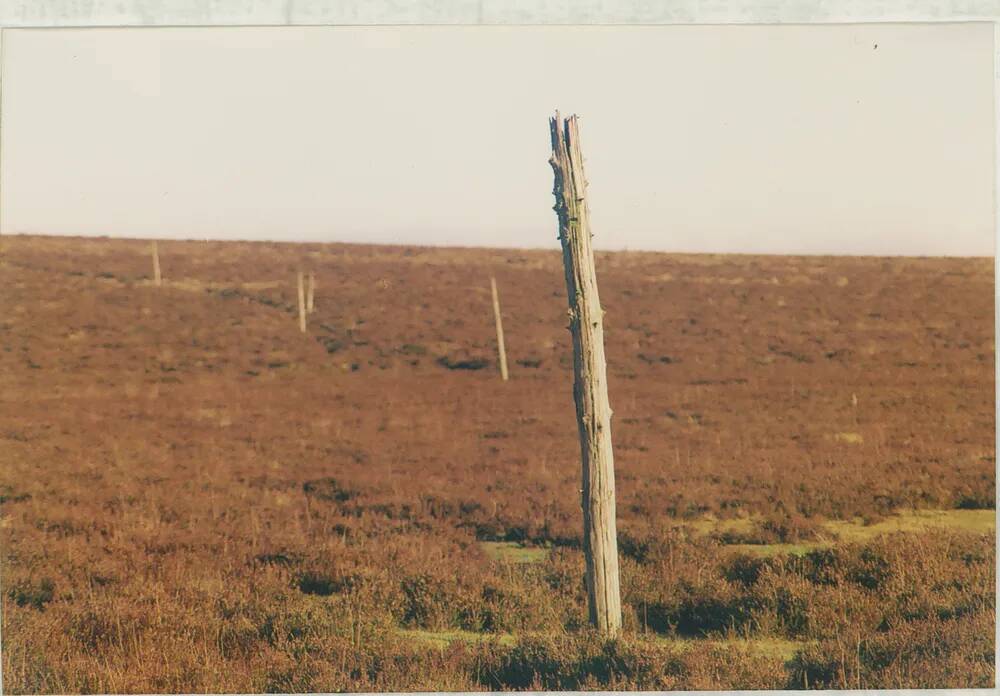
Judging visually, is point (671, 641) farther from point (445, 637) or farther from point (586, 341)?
point (586, 341)

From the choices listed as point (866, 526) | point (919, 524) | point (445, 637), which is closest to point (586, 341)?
point (445, 637)

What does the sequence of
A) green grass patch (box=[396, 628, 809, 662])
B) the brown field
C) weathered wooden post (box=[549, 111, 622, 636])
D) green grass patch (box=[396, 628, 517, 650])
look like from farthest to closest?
green grass patch (box=[396, 628, 517, 650]), green grass patch (box=[396, 628, 809, 662]), the brown field, weathered wooden post (box=[549, 111, 622, 636])

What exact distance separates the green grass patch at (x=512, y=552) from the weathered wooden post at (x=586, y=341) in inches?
92.6

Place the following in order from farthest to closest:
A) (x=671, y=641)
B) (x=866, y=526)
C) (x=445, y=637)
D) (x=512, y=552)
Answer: (x=866, y=526), (x=512, y=552), (x=445, y=637), (x=671, y=641)

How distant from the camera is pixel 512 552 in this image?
833 centimetres

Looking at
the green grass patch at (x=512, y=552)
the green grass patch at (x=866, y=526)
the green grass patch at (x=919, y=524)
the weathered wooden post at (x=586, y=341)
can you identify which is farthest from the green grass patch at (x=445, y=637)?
the green grass patch at (x=919, y=524)

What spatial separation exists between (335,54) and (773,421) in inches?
393

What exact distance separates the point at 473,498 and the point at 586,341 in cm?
489

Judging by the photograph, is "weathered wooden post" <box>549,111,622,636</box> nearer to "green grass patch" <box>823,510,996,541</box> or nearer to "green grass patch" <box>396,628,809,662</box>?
"green grass patch" <box>396,628,809,662</box>

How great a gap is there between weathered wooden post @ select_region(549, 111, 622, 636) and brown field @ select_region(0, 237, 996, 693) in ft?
2.54

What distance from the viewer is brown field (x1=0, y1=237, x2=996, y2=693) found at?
5738 mm

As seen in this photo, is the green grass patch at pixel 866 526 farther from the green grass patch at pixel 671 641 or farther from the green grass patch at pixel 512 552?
the green grass patch at pixel 671 641

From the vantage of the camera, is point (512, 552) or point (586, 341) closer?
point (586, 341)

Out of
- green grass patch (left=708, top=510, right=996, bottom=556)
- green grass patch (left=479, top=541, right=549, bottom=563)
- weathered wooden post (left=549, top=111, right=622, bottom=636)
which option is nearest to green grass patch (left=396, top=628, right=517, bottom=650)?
weathered wooden post (left=549, top=111, right=622, bottom=636)
